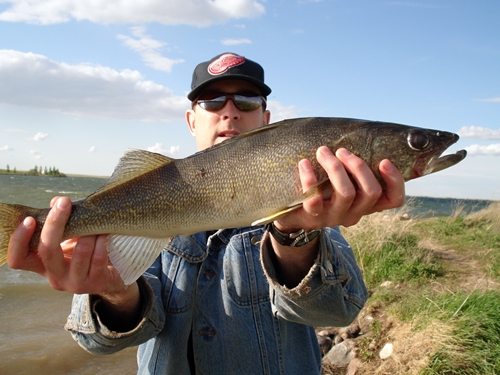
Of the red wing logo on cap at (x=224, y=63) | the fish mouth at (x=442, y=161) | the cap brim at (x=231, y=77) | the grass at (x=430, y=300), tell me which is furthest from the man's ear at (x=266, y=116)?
the grass at (x=430, y=300)

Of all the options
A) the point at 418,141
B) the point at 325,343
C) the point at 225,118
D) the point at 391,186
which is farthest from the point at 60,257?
the point at 325,343

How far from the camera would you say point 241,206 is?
2.61 m

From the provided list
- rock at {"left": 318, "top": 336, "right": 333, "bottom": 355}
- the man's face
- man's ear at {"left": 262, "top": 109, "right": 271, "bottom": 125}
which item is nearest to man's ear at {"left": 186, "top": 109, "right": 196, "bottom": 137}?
the man's face

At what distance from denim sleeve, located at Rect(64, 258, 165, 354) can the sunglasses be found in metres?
1.96

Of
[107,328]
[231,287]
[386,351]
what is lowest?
[386,351]

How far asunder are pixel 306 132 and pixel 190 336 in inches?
73.2

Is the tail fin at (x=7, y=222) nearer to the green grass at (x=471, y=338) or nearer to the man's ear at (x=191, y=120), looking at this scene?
the man's ear at (x=191, y=120)

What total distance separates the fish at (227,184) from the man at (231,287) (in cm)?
12

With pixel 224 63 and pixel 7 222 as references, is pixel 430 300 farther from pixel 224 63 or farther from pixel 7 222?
pixel 7 222

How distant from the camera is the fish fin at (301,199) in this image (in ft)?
8.02

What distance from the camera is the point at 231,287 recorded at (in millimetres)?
3090

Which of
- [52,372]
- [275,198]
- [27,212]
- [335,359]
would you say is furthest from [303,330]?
[52,372]

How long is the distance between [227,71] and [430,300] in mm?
3953

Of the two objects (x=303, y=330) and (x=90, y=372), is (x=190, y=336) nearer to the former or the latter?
(x=303, y=330)
